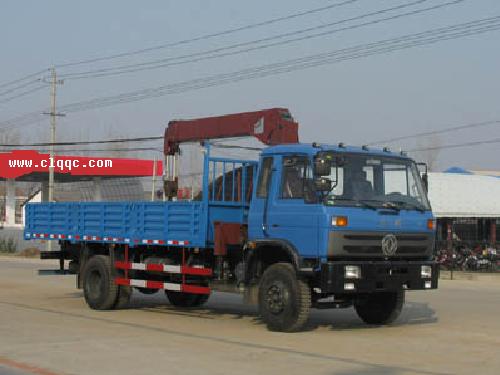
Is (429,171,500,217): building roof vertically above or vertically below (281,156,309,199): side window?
above

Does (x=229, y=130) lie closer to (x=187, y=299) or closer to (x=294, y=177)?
(x=187, y=299)

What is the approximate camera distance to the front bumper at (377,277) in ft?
39.2

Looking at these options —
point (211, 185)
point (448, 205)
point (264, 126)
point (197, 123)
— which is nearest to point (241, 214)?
point (211, 185)

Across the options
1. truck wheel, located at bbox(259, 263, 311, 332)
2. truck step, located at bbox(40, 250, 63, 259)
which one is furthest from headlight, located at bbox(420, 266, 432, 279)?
truck step, located at bbox(40, 250, 63, 259)

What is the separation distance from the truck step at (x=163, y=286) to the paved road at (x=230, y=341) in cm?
53

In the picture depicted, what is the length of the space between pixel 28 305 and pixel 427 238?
27.2 feet

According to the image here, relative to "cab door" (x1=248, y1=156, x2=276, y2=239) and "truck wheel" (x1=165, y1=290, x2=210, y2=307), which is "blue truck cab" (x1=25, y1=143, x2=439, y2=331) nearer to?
"cab door" (x1=248, y1=156, x2=276, y2=239)

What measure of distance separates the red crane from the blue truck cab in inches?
88.3

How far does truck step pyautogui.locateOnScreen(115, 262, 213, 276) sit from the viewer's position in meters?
14.1

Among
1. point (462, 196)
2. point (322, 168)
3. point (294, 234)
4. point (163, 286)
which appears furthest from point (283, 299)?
point (462, 196)

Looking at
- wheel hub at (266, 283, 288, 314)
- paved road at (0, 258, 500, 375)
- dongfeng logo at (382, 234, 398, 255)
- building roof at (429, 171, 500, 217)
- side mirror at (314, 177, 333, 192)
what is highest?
building roof at (429, 171, 500, 217)

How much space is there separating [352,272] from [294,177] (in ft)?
5.38

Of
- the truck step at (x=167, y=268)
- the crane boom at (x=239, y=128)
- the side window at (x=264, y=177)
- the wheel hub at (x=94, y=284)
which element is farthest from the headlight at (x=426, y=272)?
the wheel hub at (x=94, y=284)

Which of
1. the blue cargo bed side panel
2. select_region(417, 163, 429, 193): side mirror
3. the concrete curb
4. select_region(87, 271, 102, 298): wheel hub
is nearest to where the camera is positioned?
select_region(417, 163, 429, 193): side mirror
